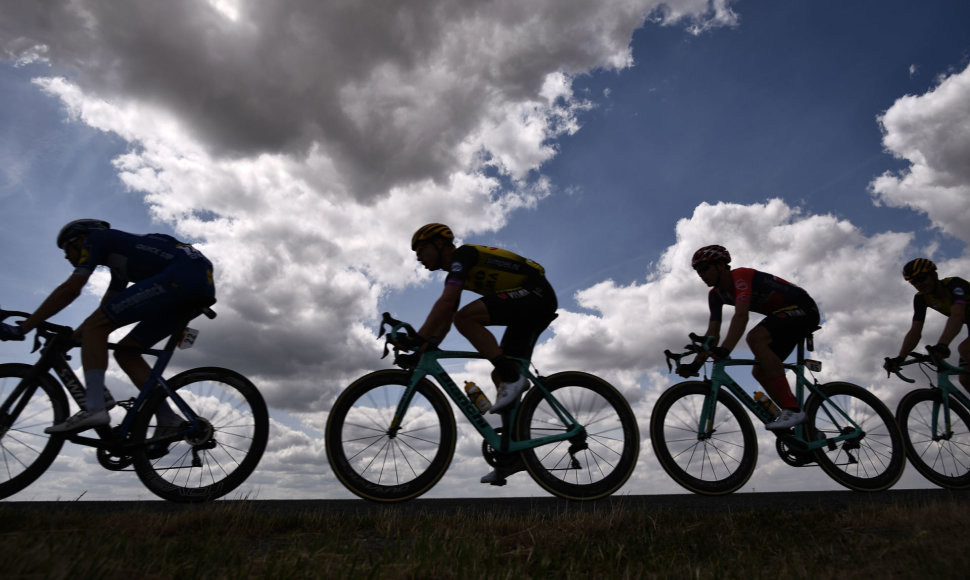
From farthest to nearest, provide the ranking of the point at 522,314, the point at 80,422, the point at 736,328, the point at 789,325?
the point at 789,325, the point at 736,328, the point at 522,314, the point at 80,422

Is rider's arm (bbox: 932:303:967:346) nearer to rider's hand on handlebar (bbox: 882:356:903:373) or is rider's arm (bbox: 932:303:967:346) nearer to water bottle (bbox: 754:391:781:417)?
rider's hand on handlebar (bbox: 882:356:903:373)

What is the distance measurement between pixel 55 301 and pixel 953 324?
35.9ft

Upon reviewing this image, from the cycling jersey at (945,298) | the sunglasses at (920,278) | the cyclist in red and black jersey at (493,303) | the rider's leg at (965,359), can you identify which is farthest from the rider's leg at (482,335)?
the rider's leg at (965,359)

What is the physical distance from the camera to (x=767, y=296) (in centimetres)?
662

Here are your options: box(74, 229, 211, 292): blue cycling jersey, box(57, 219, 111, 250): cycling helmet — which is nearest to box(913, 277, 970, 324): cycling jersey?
box(74, 229, 211, 292): blue cycling jersey

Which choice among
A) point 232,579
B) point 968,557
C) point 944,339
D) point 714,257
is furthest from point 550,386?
point 944,339

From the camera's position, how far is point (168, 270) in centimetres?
511

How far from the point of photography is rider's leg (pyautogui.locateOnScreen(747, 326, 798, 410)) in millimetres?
6395

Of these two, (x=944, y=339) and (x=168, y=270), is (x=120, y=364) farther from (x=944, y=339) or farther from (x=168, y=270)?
(x=944, y=339)

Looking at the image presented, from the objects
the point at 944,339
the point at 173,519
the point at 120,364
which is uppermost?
the point at 944,339

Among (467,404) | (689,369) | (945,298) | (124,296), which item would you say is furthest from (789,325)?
(124,296)

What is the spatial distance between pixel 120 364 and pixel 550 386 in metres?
4.27

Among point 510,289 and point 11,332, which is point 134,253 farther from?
point 510,289

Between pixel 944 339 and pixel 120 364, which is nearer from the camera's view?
pixel 120 364
